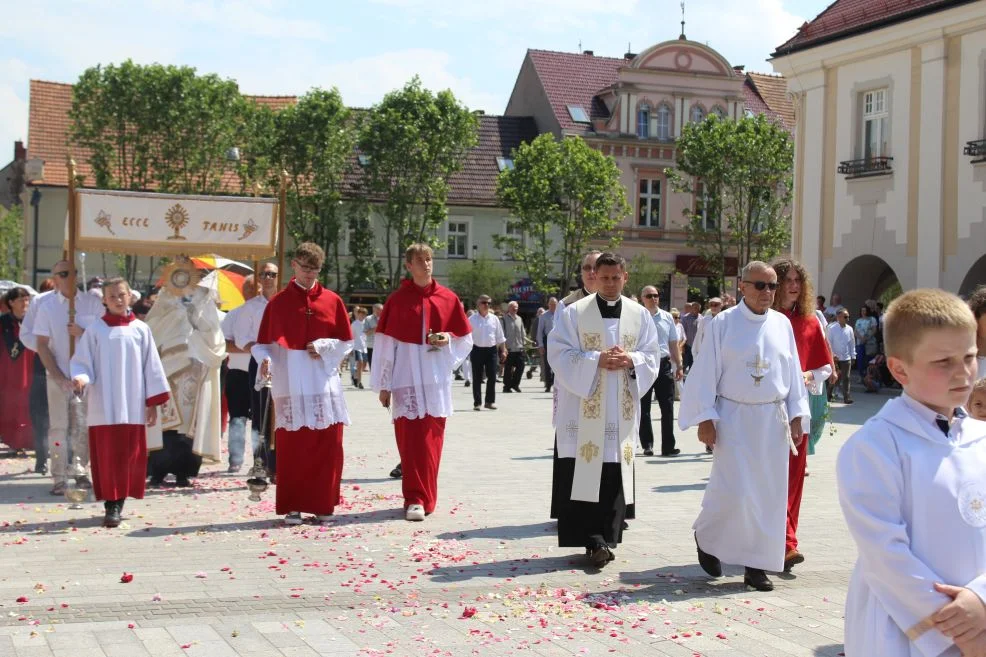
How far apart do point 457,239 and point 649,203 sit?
323 inches

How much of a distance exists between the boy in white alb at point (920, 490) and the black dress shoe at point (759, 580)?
424 cm

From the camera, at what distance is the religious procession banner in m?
12.0

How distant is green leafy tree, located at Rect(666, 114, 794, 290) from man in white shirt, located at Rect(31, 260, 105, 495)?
36437mm

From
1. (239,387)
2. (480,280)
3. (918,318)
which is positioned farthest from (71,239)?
(480,280)

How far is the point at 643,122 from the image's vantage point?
5397 cm

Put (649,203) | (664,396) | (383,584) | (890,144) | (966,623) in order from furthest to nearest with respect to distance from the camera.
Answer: (649,203) → (890,144) → (664,396) → (383,584) → (966,623)

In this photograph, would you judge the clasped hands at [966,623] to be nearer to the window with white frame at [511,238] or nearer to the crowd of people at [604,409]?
the crowd of people at [604,409]

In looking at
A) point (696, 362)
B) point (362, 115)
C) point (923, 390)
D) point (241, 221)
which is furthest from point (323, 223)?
point (923, 390)

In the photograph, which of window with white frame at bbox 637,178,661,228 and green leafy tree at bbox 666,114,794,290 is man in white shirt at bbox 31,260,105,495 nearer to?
green leafy tree at bbox 666,114,794,290

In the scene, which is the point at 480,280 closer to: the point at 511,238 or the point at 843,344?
the point at 511,238

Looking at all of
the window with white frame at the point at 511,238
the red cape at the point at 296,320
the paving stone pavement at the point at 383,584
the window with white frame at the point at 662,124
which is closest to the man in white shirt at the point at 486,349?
the paving stone pavement at the point at 383,584

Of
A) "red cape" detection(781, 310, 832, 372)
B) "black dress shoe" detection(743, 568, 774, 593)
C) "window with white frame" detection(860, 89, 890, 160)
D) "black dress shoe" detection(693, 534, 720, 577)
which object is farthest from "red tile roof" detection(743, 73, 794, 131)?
"black dress shoe" detection(743, 568, 774, 593)

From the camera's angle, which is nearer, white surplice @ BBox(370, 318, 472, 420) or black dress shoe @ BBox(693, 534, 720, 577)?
black dress shoe @ BBox(693, 534, 720, 577)

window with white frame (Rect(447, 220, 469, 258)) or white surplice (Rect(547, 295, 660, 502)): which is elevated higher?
window with white frame (Rect(447, 220, 469, 258))
